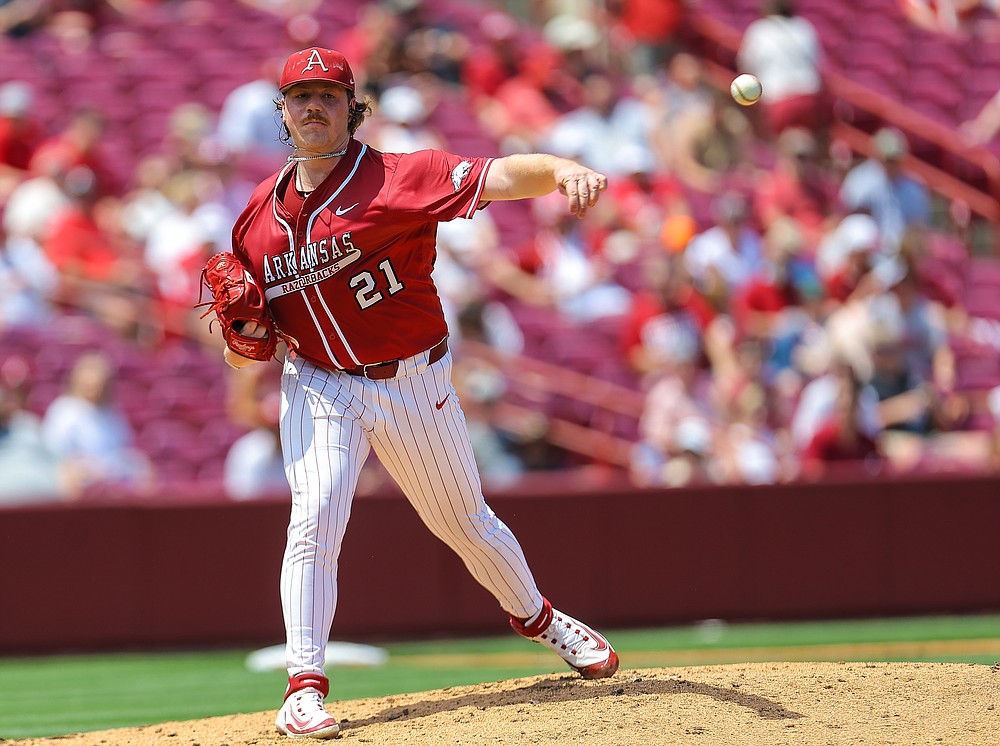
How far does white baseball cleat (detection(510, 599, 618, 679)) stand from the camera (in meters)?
5.34

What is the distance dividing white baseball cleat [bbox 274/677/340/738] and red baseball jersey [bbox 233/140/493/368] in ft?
3.27

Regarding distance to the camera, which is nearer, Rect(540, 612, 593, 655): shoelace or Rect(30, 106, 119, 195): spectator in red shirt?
Rect(540, 612, 593, 655): shoelace

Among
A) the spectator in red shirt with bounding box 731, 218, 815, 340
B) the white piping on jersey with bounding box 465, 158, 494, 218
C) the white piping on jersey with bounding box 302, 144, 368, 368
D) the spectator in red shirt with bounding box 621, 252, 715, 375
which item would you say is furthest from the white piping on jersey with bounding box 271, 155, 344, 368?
the spectator in red shirt with bounding box 731, 218, 815, 340

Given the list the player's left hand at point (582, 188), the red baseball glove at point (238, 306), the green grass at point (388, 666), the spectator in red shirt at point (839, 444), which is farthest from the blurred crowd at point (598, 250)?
the player's left hand at point (582, 188)

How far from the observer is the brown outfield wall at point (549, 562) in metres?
8.52

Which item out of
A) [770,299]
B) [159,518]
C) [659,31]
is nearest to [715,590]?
[770,299]

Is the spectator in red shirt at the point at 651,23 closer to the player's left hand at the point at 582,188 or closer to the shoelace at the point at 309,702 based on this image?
the player's left hand at the point at 582,188

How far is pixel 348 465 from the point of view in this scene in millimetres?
4871

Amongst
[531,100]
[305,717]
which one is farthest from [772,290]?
[305,717]

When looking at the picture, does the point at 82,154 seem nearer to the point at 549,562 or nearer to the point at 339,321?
the point at 549,562

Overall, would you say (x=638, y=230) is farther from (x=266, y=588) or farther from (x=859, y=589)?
(x=266, y=588)

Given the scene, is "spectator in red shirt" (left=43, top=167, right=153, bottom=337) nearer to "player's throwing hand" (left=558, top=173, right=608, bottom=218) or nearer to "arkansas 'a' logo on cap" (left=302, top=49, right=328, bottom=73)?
"arkansas 'a' logo on cap" (left=302, top=49, right=328, bottom=73)

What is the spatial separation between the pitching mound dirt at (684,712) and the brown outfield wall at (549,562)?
312 centimetres

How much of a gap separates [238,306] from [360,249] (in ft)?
1.35
